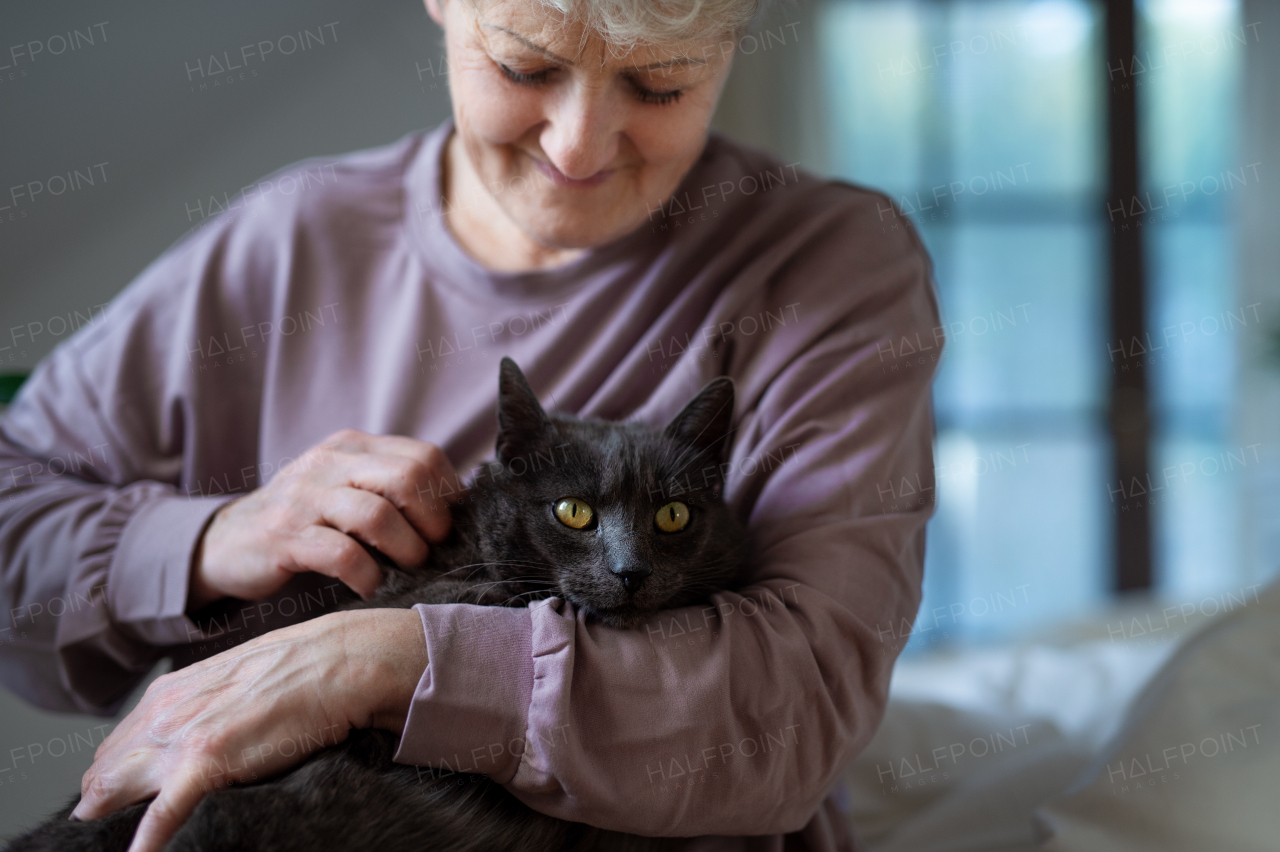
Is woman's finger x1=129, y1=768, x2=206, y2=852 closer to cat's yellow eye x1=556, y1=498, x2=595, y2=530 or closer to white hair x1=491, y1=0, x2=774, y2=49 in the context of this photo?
cat's yellow eye x1=556, y1=498, x2=595, y2=530

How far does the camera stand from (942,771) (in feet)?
4.67

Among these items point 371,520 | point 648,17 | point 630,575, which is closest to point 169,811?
point 371,520

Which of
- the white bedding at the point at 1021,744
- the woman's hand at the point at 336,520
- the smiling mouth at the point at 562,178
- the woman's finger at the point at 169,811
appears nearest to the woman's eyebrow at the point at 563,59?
the smiling mouth at the point at 562,178

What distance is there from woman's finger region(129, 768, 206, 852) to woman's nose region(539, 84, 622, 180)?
631mm

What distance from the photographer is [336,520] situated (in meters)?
0.84

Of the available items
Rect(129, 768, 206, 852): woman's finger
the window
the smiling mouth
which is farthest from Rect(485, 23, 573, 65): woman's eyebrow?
the window

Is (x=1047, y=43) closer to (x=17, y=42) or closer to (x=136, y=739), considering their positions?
(x=17, y=42)

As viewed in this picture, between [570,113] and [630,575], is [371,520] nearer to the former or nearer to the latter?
[630,575]

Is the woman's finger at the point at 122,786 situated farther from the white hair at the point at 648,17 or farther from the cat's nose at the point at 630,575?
the white hair at the point at 648,17

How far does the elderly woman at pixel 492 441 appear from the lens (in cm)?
73

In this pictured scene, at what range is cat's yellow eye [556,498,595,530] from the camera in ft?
2.96

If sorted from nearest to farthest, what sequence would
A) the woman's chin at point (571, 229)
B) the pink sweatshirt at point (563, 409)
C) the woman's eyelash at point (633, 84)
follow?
the pink sweatshirt at point (563, 409) → the woman's eyelash at point (633, 84) → the woman's chin at point (571, 229)

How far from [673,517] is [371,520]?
0.31m

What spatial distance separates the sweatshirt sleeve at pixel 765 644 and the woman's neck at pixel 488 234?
0.95 feet
